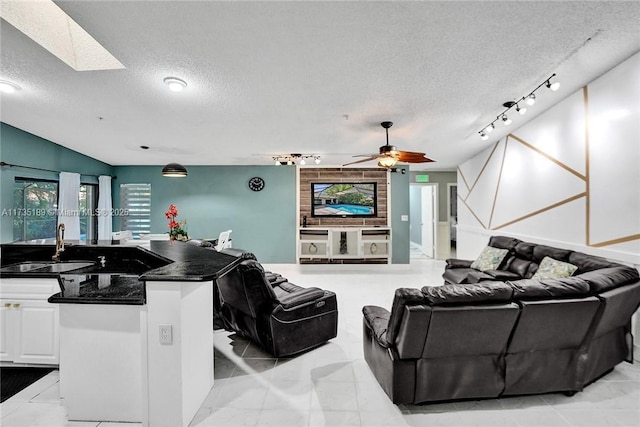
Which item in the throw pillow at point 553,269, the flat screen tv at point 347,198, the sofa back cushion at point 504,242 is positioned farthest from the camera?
the flat screen tv at point 347,198

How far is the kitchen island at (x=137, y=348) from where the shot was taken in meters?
1.70

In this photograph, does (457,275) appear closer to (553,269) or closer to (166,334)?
(553,269)

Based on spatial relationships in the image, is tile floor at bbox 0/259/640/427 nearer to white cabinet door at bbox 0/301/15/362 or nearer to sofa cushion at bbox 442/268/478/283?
white cabinet door at bbox 0/301/15/362

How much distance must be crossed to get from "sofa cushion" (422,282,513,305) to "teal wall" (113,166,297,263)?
5.28 metres

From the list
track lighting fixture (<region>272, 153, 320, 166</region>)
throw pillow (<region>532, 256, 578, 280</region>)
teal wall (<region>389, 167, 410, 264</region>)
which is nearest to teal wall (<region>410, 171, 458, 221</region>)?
teal wall (<region>389, 167, 410, 264</region>)

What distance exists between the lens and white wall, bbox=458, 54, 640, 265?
2.75 m

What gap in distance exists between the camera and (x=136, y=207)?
694 centimetres

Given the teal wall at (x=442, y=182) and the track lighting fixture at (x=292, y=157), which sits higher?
the track lighting fixture at (x=292, y=157)

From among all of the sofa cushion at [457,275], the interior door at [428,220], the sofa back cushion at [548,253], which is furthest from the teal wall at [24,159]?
the interior door at [428,220]

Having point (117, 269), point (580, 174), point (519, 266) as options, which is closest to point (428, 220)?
point (519, 266)

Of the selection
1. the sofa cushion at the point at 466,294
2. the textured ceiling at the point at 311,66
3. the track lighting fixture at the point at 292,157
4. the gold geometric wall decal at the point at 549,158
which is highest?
the textured ceiling at the point at 311,66

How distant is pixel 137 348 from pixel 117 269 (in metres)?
1.11

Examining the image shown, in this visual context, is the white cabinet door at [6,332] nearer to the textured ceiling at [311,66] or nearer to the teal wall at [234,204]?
the textured ceiling at [311,66]

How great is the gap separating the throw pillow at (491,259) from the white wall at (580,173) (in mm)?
513
